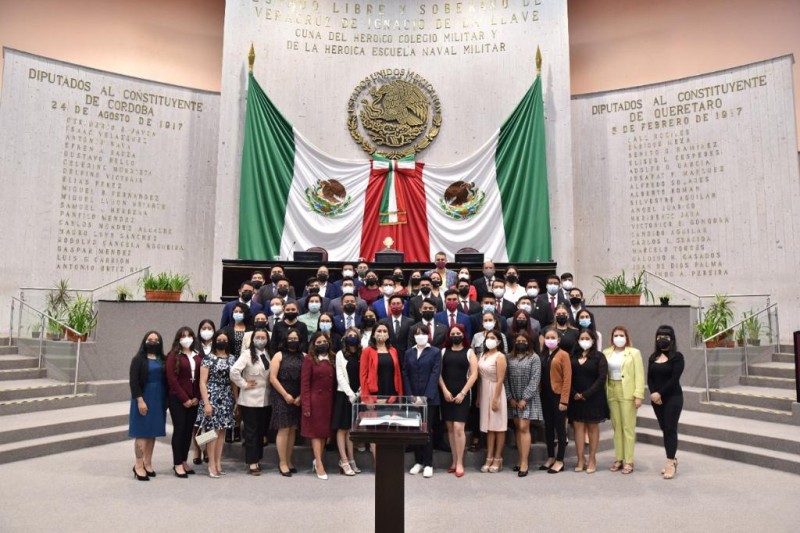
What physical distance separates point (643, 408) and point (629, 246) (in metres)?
4.03

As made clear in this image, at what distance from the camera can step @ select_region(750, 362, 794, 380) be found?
804 centimetres

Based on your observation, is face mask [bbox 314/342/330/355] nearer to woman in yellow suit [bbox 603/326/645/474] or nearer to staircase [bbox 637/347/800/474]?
woman in yellow suit [bbox 603/326/645/474]

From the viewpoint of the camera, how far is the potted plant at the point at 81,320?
28.7ft

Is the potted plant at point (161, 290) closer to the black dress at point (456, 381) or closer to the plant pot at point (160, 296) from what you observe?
the plant pot at point (160, 296)

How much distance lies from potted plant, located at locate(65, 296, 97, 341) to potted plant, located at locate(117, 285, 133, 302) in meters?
0.39

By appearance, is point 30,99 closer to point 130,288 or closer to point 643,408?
point 130,288

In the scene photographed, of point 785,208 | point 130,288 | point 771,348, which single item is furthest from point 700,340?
point 130,288

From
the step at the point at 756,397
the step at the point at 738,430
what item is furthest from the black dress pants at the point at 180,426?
the step at the point at 756,397

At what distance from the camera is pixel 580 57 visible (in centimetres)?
1328

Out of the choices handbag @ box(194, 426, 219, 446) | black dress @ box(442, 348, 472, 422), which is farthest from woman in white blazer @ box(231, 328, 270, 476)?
black dress @ box(442, 348, 472, 422)

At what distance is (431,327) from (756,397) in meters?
4.13

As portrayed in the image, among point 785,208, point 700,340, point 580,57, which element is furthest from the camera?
point 580,57

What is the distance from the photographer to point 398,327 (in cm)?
638

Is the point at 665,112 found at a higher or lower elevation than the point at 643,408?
higher
